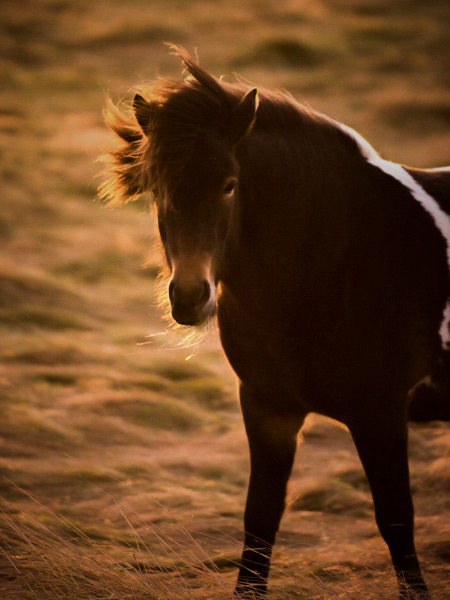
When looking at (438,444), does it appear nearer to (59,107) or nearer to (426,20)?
(59,107)

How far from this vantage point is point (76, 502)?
4.55 meters

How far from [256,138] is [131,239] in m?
7.13

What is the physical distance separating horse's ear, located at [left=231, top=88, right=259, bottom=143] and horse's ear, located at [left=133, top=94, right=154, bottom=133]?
32cm

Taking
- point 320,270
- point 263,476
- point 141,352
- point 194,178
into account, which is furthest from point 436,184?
point 141,352

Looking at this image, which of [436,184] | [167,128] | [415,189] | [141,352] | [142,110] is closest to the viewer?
[167,128]

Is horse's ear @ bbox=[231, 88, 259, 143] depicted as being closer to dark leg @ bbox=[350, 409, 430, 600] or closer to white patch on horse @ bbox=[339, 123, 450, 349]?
white patch on horse @ bbox=[339, 123, 450, 349]

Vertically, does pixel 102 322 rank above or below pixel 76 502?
above

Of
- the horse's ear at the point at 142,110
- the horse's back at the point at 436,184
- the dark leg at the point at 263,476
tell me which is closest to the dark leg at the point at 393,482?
the dark leg at the point at 263,476

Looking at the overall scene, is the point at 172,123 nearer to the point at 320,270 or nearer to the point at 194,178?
the point at 194,178

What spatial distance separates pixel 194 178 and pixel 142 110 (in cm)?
40

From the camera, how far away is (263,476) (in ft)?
10.5

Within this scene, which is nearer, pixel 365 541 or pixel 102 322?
pixel 365 541

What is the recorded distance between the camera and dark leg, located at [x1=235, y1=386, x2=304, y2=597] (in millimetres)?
3064

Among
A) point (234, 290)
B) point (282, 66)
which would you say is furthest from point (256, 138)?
point (282, 66)
